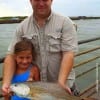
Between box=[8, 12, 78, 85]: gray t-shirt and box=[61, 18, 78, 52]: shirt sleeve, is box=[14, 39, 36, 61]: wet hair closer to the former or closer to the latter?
box=[8, 12, 78, 85]: gray t-shirt

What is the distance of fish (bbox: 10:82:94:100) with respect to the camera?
298cm

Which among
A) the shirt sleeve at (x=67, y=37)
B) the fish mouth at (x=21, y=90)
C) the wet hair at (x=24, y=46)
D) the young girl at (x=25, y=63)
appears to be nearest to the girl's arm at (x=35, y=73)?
the young girl at (x=25, y=63)

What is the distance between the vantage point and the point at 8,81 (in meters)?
3.37

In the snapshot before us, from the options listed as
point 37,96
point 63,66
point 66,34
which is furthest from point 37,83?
point 66,34

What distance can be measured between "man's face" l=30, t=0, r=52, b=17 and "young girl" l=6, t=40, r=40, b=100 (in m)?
0.29

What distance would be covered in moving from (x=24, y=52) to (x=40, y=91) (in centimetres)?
52

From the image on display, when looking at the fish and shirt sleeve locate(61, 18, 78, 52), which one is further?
shirt sleeve locate(61, 18, 78, 52)

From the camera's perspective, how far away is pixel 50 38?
345cm

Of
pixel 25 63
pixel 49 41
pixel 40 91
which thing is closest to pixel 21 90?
pixel 40 91

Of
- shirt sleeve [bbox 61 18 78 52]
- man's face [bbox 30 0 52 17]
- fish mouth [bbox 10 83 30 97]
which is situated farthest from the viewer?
shirt sleeve [bbox 61 18 78 52]

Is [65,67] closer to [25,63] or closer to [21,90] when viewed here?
[25,63]

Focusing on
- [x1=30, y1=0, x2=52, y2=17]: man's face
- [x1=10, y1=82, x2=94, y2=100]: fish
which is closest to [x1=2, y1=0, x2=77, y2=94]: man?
[x1=30, y1=0, x2=52, y2=17]: man's face

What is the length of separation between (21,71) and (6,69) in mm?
139

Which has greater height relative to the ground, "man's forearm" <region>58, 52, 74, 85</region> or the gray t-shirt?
the gray t-shirt
